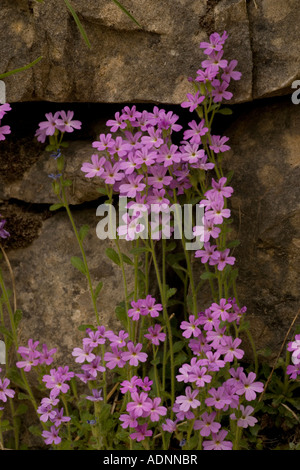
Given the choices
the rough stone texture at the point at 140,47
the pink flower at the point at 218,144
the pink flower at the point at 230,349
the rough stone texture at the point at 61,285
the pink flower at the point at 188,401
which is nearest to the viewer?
the pink flower at the point at 188,401

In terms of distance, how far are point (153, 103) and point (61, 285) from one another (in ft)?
2.85

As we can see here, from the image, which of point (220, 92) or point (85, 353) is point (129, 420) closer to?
point (85, 353)

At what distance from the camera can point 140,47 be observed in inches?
107

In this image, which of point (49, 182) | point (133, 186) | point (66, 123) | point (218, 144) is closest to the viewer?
point (133, 186)

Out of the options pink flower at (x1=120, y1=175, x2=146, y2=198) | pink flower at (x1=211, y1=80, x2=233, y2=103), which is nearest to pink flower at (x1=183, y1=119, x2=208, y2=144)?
pink flower at (x1=211, y1=80, x2=233, y2=103)

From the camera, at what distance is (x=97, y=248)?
9.54ft

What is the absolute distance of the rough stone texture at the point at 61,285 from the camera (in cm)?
285

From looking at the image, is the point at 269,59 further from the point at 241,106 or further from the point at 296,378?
the point at 296,378

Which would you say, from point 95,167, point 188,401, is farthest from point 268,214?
point 188,401

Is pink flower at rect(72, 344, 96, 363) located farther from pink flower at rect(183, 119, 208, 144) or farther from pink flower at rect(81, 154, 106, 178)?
pink flower at rect(183, 119, 208, 144)

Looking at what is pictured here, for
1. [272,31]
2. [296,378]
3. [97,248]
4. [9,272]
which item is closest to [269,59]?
[272,31]

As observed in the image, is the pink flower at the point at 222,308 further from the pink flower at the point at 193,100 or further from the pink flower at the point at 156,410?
the pink flower at the point at 193,100

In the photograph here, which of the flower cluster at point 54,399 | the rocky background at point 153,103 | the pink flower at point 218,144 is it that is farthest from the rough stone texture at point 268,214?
the flower cluster at point 54,399

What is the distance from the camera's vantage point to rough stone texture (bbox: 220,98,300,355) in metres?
2.69
